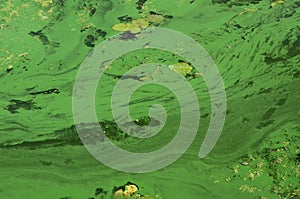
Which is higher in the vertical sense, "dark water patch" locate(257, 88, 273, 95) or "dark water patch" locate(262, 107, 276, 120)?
"dark water patch" locate(257, 88, 273, 95)

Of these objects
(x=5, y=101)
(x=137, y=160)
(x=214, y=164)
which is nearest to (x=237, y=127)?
(x=214, y=164)

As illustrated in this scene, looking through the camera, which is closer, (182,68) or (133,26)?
(182,68)

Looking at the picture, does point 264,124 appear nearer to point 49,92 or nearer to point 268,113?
point 268,113

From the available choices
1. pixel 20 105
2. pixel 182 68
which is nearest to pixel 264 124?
pixel 182 68

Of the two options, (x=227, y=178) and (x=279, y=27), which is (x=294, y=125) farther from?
(x=279, y=27)

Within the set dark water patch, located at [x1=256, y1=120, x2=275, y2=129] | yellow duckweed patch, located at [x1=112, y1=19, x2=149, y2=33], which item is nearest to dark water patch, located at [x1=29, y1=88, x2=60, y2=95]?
yellow duckweed patch, located at [x1=112, y1=19, x2=149, y2=33]

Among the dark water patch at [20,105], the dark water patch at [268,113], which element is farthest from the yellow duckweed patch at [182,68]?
the dark water patch at [20,105]

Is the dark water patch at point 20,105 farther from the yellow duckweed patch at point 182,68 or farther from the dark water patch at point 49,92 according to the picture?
the yellow duckweed patch at point 182,68

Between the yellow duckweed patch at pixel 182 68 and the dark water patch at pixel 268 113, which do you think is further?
the yellow duckweed patch at pixel 182 68

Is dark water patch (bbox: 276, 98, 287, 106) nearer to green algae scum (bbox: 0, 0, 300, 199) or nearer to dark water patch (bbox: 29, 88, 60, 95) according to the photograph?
green algae scum (bbox: 0, 0, 300, 199)
